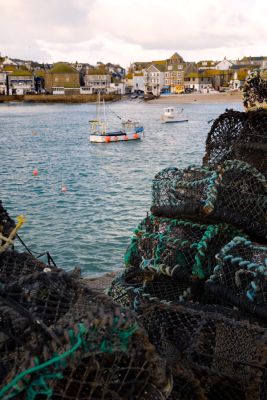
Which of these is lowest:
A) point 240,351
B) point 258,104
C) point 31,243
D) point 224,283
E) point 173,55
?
point 31,243

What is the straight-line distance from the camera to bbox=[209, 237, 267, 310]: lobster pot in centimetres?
288

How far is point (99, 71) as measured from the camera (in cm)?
9612

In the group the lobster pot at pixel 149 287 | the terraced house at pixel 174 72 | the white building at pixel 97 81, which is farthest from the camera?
the terraced house at pixel 174 72

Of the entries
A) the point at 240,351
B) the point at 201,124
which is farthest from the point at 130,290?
the point at 201,124

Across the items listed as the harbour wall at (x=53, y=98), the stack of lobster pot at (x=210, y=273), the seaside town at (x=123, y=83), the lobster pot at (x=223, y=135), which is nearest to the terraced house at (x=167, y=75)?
the seaside town at (x=123, y=83)

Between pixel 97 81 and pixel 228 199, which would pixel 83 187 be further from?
pixel 97 81

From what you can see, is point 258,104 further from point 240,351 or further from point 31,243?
point 31,243

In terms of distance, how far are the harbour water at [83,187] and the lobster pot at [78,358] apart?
6.74 meters

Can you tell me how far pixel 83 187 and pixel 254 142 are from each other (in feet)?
44.0

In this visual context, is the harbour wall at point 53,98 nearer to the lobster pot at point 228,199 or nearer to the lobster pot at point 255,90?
the lobster pot at point 255,90

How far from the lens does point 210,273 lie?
3334 mm

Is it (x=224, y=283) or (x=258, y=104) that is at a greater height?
(x=258, y=104)

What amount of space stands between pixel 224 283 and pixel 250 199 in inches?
37.3

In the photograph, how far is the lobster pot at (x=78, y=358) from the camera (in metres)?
1.77
